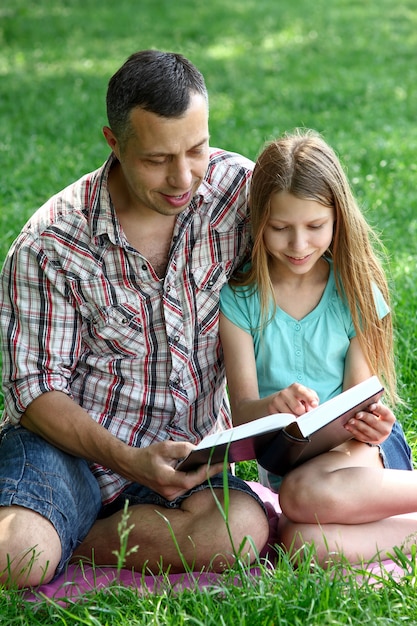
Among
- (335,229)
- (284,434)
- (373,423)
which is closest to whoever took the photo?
(284,434)

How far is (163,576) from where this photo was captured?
300 cm

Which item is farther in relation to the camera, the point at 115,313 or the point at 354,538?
the point at 115,313

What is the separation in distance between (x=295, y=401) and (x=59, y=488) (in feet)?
2.66

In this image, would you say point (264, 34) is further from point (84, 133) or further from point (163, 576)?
point (163, 576)

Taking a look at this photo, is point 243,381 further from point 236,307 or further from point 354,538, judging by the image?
point 354,538

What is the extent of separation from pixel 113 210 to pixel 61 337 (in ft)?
1.52

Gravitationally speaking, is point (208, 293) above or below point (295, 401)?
above

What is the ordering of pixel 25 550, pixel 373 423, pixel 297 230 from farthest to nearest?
pixel 297 230 → pixel 373 423 → pixel 25 550

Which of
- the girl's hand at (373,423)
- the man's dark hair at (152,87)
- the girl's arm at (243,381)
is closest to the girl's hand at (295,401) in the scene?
the girl's arm at (243,381)

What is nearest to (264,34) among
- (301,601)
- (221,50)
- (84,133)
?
(221,50)

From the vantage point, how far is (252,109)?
360 inches

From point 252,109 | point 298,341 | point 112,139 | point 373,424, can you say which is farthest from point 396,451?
point 252,109

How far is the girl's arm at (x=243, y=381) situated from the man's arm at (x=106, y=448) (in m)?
0.24

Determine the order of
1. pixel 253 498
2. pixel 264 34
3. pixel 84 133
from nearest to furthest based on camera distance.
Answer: pixel 253 498, pixel 84 133, pixel 264 34
